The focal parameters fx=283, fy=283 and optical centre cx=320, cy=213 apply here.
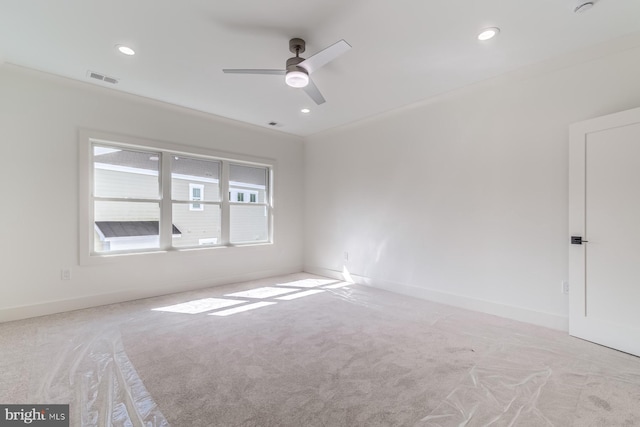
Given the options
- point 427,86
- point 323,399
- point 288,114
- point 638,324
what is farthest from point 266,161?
point 638,324

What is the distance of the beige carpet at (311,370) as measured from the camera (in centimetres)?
167

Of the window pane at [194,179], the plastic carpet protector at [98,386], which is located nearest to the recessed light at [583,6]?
the plastic carpet protector at [98,386]

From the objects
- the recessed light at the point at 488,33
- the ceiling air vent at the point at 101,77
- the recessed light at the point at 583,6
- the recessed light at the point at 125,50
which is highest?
the ceiling air vent at the point at 101,77

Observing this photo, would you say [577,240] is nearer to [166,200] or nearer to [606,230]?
[606,230]

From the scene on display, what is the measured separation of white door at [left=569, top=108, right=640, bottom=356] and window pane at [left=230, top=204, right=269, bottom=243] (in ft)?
14.4

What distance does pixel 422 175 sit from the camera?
3.97m

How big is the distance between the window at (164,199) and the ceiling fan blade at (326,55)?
8.93ft

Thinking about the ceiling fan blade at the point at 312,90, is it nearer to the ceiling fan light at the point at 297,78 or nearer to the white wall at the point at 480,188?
the ceiling fan light at the point at 297,78

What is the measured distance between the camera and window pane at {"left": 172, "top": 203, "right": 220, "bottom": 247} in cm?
435

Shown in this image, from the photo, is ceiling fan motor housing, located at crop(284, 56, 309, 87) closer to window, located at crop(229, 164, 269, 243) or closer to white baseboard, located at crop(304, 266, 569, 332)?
window, located at crop(229, 164, 269, 243)

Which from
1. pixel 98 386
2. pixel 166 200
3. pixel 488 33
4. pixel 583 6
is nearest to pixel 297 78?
pixel 488 33

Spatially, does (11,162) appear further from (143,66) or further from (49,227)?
(143,66)

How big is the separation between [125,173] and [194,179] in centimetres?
93

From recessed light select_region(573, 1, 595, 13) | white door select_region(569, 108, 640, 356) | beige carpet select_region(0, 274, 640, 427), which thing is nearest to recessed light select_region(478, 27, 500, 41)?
recessed light select_region(573, 1, 595, 13)
